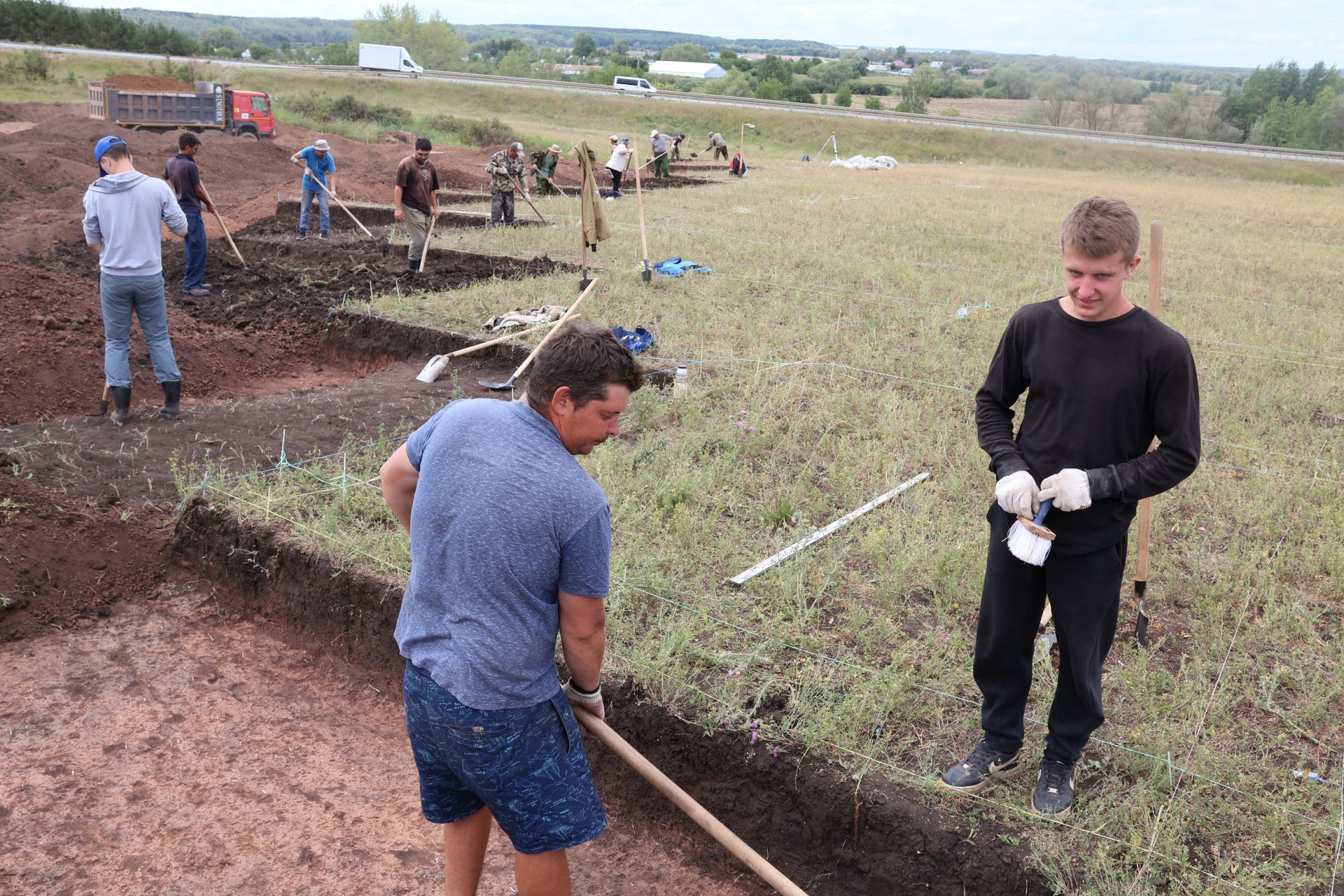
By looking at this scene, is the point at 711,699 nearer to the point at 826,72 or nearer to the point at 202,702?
the point at 202,702

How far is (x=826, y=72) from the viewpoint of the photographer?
80.4 meters

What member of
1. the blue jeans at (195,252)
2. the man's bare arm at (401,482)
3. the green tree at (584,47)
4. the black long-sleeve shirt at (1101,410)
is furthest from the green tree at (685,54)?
the man's bare arm at (401,482)

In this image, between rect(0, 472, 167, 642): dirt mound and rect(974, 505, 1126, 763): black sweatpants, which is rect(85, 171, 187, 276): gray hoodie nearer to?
rect(0, 472, 167, 642): dirt mound

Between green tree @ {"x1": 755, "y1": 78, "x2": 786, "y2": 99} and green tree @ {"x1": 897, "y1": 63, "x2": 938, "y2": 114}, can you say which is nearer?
green tree @ {"x1": 755, "y1": 78, "x2": 786, "y2": 99}

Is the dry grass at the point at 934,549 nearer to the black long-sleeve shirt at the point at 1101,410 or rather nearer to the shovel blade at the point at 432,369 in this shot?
the black long-sleeve shirt at the point at 1101,410

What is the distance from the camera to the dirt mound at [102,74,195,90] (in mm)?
24391

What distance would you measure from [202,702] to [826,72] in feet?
276

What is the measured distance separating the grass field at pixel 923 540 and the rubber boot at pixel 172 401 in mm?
1845

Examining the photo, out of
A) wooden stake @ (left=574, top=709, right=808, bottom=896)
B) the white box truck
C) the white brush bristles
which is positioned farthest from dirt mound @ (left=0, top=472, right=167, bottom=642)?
the white box truck

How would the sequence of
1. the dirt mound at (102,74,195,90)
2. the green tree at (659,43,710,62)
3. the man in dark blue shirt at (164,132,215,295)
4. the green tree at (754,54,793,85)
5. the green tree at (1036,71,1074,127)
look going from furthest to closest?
the green tree at (659,43,710,62), the green tree at (754,54,793,85), the green tree at (1036,71,1074,127), the dirt mound at (102,74,195,90), the man in dark blue shirt at (164,132,215,295)

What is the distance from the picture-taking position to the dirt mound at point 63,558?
15.7 ft

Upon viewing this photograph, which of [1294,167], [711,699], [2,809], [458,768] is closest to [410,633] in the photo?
[458,768]

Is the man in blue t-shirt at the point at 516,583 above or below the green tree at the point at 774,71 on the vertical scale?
below

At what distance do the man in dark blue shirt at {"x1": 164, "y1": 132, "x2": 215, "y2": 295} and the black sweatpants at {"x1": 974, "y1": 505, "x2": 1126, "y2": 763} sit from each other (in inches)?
392
